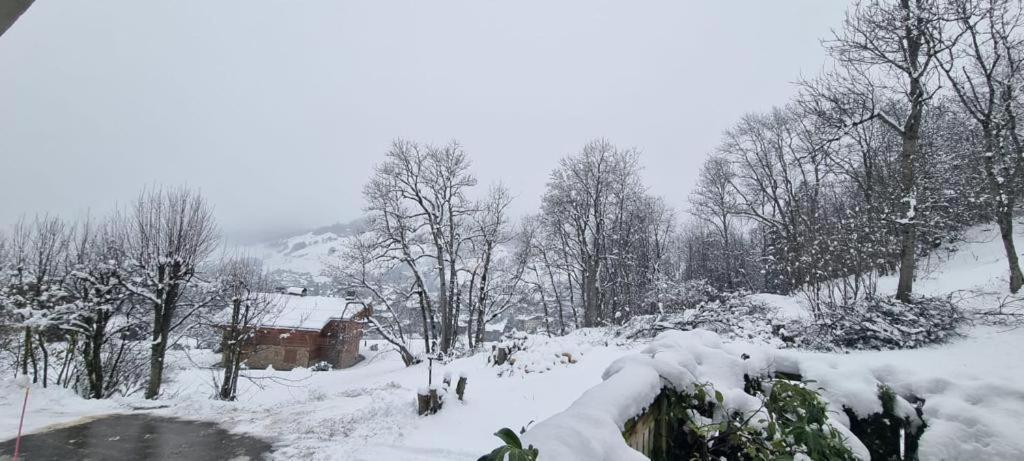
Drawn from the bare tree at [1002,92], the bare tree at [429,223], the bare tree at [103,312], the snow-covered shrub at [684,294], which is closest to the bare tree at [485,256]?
the bare tree at [429,223]

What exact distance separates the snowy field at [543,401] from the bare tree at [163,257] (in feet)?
7.34

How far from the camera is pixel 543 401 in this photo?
25.7ft

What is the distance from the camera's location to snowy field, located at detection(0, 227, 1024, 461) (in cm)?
241

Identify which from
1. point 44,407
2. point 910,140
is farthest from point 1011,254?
point 44,407

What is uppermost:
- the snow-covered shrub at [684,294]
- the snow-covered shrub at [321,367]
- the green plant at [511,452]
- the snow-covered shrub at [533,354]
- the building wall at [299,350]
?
the snow-covered shrub at [684,294]

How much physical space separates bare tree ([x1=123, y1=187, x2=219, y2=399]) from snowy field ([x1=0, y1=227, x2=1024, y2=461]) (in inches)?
88.1

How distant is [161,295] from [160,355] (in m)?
1.74

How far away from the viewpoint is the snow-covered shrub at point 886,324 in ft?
23.8

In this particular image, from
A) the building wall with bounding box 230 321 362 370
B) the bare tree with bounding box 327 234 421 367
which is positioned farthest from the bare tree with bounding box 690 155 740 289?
the building wall with bounding box 230 321 362 370

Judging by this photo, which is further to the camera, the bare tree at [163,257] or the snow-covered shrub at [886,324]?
the bare tree at [163,257]

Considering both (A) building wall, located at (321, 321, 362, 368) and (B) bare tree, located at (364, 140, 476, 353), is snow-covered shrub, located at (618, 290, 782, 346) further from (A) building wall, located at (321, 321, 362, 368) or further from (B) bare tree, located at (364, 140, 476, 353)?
(A) building wall, located at (321, 321, 362, 368)

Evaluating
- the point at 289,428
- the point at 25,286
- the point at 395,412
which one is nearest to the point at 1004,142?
the point at 395,412

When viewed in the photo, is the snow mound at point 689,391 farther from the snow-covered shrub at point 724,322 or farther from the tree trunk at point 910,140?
the tree trunk at point 910,140

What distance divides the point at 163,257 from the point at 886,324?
1701cm
